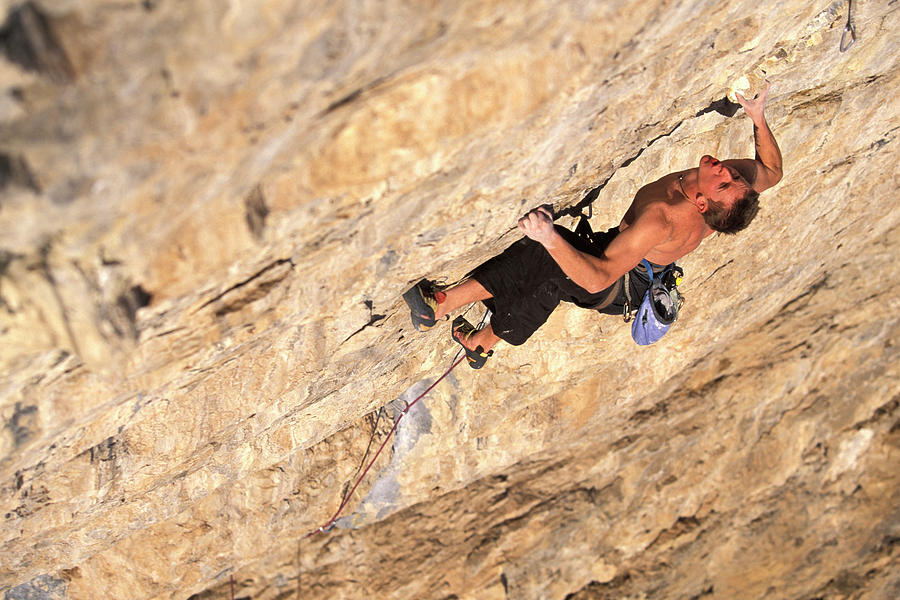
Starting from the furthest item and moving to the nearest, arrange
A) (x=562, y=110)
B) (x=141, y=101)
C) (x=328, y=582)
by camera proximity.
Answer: (x=328, y=582)
(x=562, y=110)
(x=141, y=101)

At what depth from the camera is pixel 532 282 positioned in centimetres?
279

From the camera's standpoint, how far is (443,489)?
4.05 metres

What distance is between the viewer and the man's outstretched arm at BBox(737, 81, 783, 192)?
8.79ft

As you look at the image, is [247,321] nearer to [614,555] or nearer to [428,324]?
[428,324]

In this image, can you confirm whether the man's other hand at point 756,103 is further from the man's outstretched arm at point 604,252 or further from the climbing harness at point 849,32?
the man's outstretched arm at point 604,252

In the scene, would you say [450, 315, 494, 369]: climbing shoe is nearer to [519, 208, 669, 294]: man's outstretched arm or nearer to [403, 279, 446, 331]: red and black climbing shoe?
[403, 279, 446, 331]: red and black climbing shoe

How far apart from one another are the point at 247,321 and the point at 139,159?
2.39 feet

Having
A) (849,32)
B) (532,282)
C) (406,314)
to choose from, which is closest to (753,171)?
(849,32)

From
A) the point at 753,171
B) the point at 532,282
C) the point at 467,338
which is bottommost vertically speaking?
the point at 753,171

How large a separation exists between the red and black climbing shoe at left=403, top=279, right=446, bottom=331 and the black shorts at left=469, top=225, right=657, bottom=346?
0.27 m

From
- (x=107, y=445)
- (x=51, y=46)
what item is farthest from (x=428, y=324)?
(x=51, y=46)

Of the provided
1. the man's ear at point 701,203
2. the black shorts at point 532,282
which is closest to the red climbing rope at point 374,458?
the black shorts at point 532,282

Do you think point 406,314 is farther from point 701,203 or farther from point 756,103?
point 756,103

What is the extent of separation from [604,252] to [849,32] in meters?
1.29
